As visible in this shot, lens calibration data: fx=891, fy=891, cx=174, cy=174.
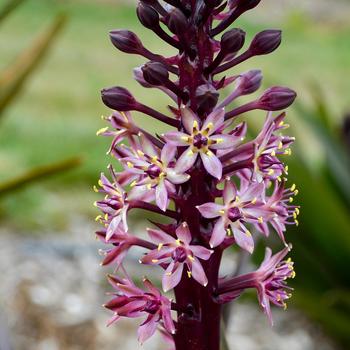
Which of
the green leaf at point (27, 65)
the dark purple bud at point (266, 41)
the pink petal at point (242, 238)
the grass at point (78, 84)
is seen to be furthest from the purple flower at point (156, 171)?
the grass at point (78, 84)

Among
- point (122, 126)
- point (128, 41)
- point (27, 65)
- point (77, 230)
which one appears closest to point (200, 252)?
point (122, 126)

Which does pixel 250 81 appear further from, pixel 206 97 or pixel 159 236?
pixel 159 236

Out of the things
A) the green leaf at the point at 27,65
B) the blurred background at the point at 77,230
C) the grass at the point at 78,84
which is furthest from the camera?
the grass at the point at 78,84

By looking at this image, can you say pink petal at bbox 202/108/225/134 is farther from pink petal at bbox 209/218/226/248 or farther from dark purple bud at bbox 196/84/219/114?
pink petal at bbox 209/218/226/248

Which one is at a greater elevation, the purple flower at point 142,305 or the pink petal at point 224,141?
the pink petal at point 224,141

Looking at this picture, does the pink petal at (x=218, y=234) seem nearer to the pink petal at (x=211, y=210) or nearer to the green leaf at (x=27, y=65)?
the pink petal at (x=211, y=210)

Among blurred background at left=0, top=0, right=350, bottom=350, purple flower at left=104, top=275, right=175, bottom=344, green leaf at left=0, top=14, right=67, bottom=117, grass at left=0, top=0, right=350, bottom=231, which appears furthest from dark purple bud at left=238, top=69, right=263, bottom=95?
grass at left=0, top=0, right=350, bottom=231
